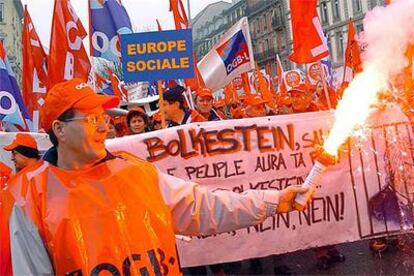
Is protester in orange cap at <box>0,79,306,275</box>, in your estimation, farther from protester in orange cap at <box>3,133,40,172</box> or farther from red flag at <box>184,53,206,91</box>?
red flag at <box>184,53,206,91</box>

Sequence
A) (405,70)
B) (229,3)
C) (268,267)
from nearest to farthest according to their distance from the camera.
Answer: (405,70)
(268,267)
(229,3)

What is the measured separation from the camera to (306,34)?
24.2ft

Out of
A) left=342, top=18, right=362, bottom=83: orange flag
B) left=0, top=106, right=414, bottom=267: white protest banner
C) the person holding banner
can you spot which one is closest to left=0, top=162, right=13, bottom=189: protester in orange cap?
left=0, top=106, right=414, bottom=267: white protest banner

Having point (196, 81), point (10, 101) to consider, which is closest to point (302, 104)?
point (196, 81)

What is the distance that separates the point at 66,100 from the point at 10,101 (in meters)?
5.82

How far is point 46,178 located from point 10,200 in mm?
167

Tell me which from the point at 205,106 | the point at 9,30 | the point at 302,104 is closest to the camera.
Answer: the point at 302,104

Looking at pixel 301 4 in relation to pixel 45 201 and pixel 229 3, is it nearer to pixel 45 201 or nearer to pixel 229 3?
pixel 45 201

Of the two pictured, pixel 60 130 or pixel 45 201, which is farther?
pixel 60 130

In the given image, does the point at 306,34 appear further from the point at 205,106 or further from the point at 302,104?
the point at 205,106

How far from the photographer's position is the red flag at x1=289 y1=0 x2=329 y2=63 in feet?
24.0

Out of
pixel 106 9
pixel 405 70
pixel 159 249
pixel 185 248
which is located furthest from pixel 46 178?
pixel 106 9

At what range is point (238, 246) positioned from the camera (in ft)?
18.2

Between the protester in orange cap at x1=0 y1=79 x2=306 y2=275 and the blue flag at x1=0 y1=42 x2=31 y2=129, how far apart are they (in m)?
5.36
